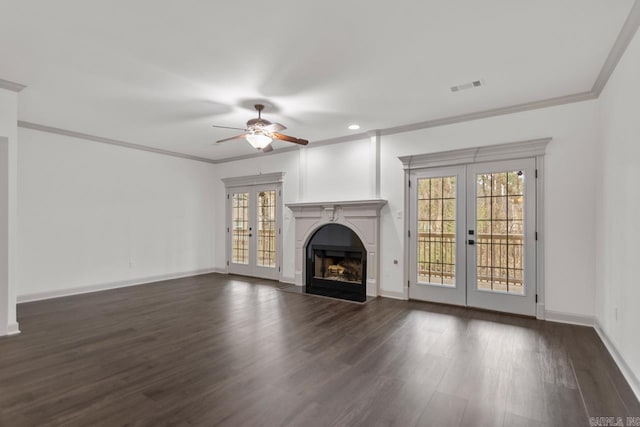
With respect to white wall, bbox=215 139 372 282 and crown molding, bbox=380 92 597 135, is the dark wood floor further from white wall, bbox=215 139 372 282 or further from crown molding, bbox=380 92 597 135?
crown molding, bbox=380 92 597 135

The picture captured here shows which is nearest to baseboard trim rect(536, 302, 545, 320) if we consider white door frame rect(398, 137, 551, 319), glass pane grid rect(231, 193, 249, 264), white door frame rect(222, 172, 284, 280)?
white door frame rect(398, 137, 551, 319)

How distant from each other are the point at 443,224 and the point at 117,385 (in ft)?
15.1

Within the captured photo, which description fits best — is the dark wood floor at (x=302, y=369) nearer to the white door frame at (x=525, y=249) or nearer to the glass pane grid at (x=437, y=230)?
the white door frame at (x=525, y=249)

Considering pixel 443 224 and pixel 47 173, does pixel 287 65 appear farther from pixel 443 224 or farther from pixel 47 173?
pixel 47 173

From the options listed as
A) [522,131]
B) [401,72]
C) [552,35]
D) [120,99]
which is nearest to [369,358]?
[401,72]

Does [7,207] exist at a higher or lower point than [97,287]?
higher

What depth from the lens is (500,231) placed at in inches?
179

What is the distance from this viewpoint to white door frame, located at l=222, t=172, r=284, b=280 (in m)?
7.07

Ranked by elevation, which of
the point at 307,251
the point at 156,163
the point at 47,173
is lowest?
the point at 307,251

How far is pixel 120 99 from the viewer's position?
4.25m

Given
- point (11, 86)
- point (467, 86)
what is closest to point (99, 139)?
point (11, 86)

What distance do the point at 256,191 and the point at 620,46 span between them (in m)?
6.49

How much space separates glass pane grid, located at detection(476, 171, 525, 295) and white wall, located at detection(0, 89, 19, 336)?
6210 millimetres

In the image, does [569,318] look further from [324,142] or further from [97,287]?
[97,287]
